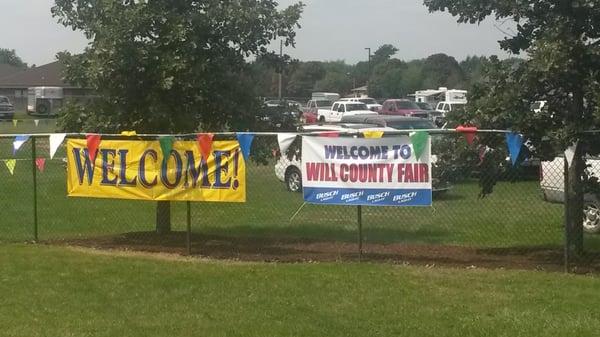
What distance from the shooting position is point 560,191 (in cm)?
1317

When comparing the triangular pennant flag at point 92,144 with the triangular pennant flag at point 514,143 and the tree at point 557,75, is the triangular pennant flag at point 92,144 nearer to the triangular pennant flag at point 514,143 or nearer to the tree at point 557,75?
the tree at point 557,75

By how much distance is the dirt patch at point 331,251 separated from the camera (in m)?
9.41

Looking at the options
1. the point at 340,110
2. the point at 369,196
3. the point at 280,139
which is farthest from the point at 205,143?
the point at 340,110

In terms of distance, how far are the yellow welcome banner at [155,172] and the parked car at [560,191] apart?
16.5 feet

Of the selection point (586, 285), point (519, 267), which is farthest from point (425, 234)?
point (586, 285)

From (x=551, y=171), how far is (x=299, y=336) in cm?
863

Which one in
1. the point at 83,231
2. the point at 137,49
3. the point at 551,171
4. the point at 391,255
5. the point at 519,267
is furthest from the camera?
the point at 551,171

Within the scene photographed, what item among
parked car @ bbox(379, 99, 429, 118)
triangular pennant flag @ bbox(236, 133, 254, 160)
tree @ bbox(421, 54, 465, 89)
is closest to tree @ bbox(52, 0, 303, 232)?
triangular pennant flag @ bbox(236, 133, 254, 160)

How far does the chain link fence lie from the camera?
9.87 metres

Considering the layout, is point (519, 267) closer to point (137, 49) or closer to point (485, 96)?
point (485, 96)

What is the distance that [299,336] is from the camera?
6.19m

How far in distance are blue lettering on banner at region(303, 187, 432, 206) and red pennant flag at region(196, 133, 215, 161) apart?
1343 mm

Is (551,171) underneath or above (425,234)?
above

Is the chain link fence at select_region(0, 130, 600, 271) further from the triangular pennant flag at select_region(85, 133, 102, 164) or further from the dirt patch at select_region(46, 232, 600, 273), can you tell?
the triangular pennant flag at select_region(85, 133, 102, 164)
